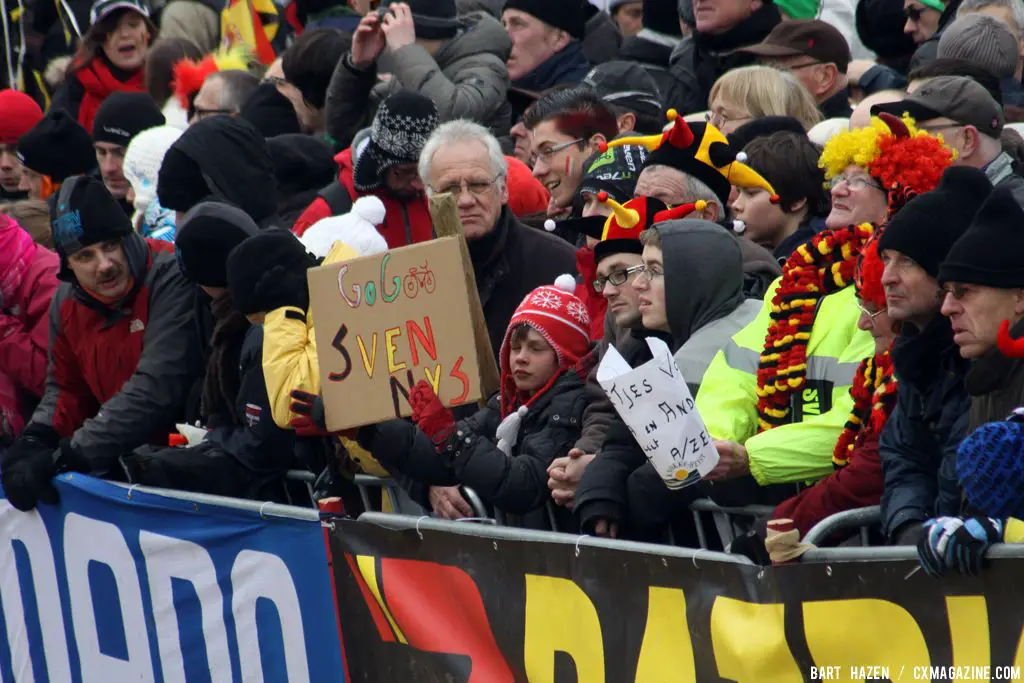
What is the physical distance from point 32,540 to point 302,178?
2500 mm

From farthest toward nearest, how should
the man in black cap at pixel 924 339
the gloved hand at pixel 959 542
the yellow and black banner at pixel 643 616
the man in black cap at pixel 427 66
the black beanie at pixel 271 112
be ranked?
the black beanie at pixel 271 112 < the man in black cap at pixel 427 66 < the man in black cap at pixel 924 339 < the yellow and black banner at pixel 643 616 < the gloved hand at pixel 959 542

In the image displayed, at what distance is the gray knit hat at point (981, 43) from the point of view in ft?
24.6

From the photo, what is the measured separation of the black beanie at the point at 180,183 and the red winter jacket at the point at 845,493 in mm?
3895

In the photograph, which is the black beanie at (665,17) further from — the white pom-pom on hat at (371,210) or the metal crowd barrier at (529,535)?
the metal crowd barrier at (529,535)

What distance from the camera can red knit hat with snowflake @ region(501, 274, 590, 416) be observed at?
20.0 ft

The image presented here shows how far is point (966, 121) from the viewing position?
6195 millimetres

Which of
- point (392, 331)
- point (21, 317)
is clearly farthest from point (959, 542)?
point (21, 317)

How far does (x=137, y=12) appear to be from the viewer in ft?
39.1

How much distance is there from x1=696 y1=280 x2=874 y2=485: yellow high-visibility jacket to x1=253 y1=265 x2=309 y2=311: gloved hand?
1.76m

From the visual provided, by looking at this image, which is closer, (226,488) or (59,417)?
(226,488)

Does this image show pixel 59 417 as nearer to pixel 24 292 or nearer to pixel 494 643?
pixel 24 292

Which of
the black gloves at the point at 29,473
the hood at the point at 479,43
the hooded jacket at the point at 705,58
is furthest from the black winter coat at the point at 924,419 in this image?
the hood at the point at 479,43

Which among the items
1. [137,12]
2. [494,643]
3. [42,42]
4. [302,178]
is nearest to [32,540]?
[302,178]

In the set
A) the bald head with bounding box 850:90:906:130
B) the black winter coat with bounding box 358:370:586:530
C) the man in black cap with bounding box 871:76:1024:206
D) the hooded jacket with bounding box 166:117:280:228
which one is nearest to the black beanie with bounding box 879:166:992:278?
the man in black cap with bounding box 871:76:1024:206
